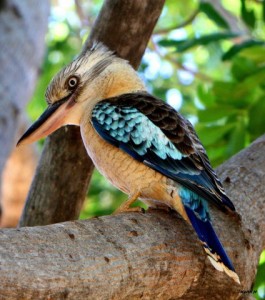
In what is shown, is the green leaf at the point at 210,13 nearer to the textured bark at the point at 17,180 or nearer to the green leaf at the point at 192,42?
the green leaf at the point at 192,42

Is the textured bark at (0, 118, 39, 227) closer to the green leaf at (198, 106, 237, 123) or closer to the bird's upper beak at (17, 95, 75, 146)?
the green leaf at (198, 106, 237, 123)

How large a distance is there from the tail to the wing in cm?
13

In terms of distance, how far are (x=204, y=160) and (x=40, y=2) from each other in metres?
2.41

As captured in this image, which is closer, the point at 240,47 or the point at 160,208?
the point at 160,208

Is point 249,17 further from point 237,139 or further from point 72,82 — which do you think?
point 72,82

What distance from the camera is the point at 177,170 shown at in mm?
2521

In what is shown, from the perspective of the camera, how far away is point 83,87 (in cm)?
306

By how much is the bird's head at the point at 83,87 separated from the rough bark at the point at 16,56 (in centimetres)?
92

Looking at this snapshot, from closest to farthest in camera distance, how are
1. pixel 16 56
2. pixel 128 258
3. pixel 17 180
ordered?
pixel 128 258 < pixel 16 56 < pixel 17 180

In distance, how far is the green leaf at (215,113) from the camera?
387cm

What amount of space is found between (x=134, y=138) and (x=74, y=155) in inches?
23.9

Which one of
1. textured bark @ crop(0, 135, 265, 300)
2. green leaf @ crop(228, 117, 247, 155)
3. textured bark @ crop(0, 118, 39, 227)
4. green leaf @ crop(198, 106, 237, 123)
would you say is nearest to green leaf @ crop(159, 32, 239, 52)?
green leaf @ crop(198, 106, 237, 123)

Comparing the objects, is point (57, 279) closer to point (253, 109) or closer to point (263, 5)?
point (253, 109)

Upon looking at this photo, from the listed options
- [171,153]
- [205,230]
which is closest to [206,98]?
[171,153]
